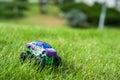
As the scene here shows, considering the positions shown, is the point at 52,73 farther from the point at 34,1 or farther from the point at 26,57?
the point at 34,1

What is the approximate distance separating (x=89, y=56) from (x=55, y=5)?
3397 centimetres

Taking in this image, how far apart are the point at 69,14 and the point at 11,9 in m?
8.43

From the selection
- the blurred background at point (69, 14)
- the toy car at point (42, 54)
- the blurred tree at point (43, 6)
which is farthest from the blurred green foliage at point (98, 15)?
the toy car at point (42, 54)

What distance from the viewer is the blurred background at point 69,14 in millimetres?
24286

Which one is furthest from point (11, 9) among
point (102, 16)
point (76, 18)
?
point (102, 16)

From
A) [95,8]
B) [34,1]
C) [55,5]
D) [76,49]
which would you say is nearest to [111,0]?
[95,8]

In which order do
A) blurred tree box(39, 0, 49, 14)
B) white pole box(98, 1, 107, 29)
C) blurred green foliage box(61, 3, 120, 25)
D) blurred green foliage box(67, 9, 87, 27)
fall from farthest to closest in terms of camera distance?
blurred tree box(39, 0, 49, 14) < blurred green foliage box(67, 9, 87, 27) < blurred green foliage box(61, 3, 120, 25) < white pole box(98, 1, 107, 29)

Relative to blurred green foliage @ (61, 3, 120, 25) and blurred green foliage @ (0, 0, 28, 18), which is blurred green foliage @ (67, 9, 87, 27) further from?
blurred green foliage @ (0, 0, 28, 18)

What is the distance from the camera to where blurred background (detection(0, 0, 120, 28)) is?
2429cm

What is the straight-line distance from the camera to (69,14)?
24562 millimetres

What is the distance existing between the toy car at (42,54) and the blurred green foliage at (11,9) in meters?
26.5

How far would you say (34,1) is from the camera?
40438mm

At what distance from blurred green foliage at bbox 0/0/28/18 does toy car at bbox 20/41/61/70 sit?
87.0ft

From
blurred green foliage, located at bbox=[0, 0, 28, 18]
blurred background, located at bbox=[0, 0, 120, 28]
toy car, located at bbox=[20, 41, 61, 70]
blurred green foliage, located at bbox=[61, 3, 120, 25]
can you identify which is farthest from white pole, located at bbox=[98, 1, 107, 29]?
toy car, located at bbox=[20, 41, 61, 70]
